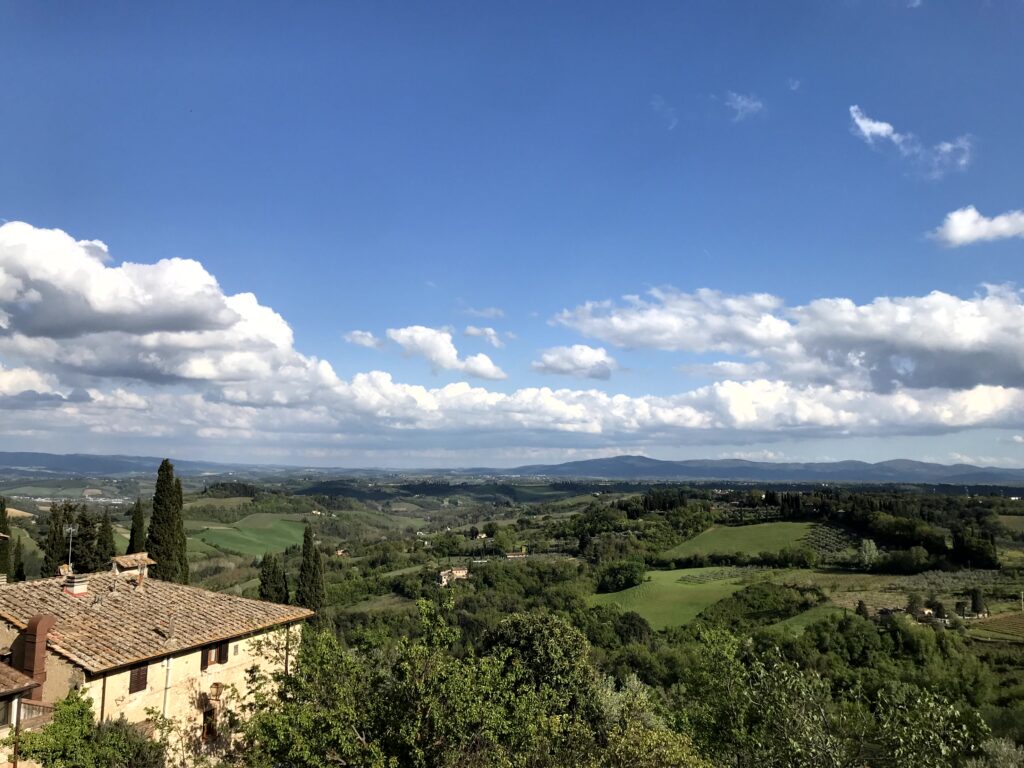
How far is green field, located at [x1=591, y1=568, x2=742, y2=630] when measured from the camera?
86.5 meters

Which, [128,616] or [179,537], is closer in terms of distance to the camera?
[128,616]

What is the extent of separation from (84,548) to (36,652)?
37.3 meters

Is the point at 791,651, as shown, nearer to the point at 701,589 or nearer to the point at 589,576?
the point at 701,589

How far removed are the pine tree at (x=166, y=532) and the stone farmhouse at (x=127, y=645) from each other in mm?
22569

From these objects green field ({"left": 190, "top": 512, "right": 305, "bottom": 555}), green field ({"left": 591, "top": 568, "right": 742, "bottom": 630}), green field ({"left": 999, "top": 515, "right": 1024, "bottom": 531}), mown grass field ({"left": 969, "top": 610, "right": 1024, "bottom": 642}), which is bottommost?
green field ({"left": 190, "top": 512, "right": 305, "bottom": 555})

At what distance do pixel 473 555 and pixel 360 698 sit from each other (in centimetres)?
14095

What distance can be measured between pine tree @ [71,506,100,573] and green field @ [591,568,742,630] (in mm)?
63252

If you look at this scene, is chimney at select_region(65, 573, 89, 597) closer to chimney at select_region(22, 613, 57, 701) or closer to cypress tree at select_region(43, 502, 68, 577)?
chimney at select_region(22, 613, 57, 701)

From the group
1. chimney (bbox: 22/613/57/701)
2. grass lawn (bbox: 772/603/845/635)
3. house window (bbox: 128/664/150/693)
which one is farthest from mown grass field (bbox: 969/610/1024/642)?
chimney (bbox: 22/613/57/701)

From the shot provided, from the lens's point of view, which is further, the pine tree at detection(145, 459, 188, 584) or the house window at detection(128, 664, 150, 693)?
the pine tree at detection(145, 459, 188, 584)

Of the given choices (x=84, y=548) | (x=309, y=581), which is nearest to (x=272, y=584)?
(x=309, y=581)

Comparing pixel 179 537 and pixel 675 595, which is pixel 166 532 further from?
pixel 675 595

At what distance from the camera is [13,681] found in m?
17.3


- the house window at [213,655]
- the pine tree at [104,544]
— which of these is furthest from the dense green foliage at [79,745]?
the pine tree at [104,544]
